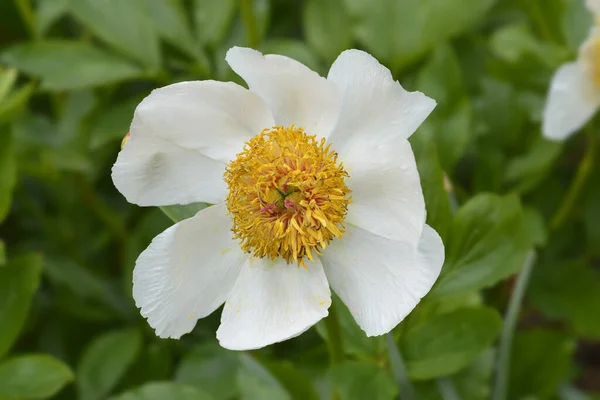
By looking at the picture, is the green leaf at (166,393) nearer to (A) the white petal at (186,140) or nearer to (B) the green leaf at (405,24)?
(A) the white petal at (186,140)

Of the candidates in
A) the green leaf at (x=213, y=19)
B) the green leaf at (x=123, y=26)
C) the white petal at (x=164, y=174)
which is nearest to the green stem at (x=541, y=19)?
the green leaf at (x=213, y=19)

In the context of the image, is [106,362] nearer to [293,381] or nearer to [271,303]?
[293,381]

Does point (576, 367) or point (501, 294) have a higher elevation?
point (501, 294)

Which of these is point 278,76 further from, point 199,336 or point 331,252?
point 199,336

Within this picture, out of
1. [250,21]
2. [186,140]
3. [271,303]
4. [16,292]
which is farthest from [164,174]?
[250,21]

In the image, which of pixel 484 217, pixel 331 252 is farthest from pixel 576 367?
pixel 331 252

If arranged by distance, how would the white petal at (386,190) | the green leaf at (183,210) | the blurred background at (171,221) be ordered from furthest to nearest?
the blurred background at (171,221) → the green leaf at (183,210) → the white petal at (386,190)
